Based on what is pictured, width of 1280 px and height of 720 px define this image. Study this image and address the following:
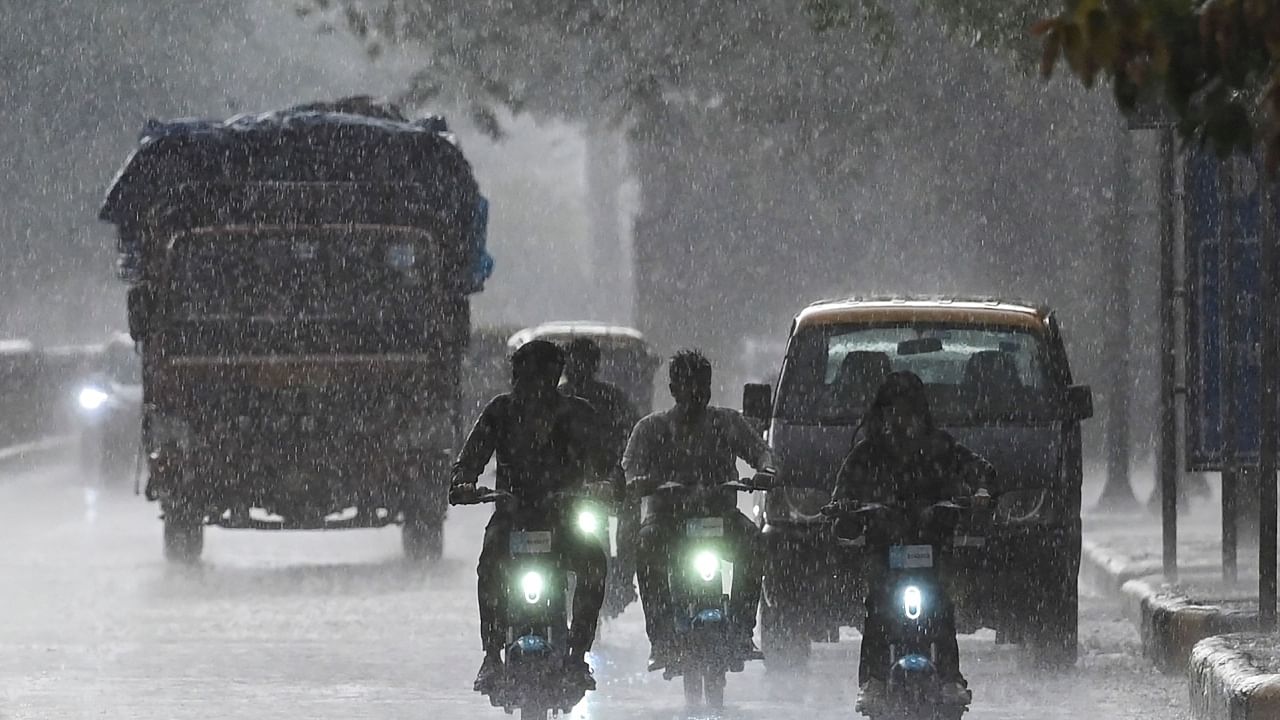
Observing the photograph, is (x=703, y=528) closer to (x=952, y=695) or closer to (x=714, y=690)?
(x=714, y=690)

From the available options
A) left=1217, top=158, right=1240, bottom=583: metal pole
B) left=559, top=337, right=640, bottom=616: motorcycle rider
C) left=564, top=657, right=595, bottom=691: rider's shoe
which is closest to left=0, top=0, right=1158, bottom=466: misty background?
left=1217, top=158, right=1240, bottom=583: metal pole

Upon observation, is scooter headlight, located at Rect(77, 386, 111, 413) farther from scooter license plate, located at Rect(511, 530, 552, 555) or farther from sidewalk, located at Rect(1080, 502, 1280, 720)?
scooter license plate, located at Rect(511, 530, 552, 555)

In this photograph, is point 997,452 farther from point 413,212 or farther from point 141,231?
point 141,231

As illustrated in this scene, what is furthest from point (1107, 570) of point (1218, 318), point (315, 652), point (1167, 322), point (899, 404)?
point (899, 404)

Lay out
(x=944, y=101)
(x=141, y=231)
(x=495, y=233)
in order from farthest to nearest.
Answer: (x=495, y=233), (x=944, y=101), (x=141, y=231)

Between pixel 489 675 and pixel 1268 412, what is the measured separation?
3963mm

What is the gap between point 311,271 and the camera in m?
19.5

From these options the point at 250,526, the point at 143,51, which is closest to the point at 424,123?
the point at 250,526

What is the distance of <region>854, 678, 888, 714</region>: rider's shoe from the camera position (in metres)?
9.63

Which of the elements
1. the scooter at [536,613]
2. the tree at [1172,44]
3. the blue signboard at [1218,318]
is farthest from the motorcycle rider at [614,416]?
the tree at [1172,44]

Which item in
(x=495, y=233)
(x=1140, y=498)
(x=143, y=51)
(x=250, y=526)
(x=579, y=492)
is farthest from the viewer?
(x=495, y=233)

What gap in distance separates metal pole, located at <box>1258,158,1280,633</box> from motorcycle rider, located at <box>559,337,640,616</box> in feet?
8.95

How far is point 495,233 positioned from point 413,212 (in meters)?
108

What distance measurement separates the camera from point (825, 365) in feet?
42.2
